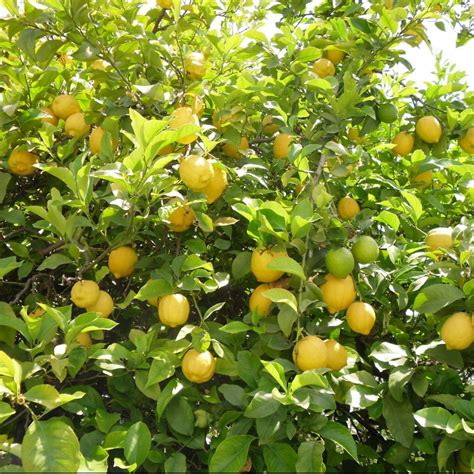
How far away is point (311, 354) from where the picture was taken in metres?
1.36

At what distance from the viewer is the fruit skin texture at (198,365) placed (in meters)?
1.42

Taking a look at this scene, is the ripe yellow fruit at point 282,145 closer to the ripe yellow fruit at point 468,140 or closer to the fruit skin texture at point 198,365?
the ripe yellow fruit at point 468,140

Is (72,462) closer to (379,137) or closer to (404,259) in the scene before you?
(404,259)

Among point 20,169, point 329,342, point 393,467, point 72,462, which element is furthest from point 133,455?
point 20,169

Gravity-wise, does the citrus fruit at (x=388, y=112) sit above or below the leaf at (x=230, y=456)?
above

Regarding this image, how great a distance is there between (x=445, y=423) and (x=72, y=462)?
828 millimetres

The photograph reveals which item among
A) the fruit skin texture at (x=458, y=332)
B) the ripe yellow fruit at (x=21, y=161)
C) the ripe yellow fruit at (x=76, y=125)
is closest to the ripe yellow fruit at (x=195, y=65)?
the ripe yellow fruit at (x=76, y=125)

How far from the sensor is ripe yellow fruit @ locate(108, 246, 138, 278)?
170 centimetres

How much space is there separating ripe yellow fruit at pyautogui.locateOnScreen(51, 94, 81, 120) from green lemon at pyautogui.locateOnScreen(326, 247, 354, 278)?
1.11 meters

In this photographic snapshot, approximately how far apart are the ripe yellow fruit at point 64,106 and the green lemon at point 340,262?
3.65 feet

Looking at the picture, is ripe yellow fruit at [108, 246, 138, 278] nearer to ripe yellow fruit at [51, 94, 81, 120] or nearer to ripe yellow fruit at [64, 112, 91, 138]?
ripe yellow fruit at [64, 112, 91, 138]

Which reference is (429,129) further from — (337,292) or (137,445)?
(137,445)

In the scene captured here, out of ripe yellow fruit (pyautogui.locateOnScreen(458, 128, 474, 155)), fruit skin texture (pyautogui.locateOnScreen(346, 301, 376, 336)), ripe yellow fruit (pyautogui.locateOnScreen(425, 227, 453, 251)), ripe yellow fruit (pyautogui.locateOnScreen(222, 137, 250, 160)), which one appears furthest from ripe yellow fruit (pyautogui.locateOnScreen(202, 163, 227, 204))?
ripe yellow fruit (pyautogui.locateOnScreen(458, 128, 474, 155))

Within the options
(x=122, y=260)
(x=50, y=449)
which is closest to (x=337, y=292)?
(x=122, y=260)
